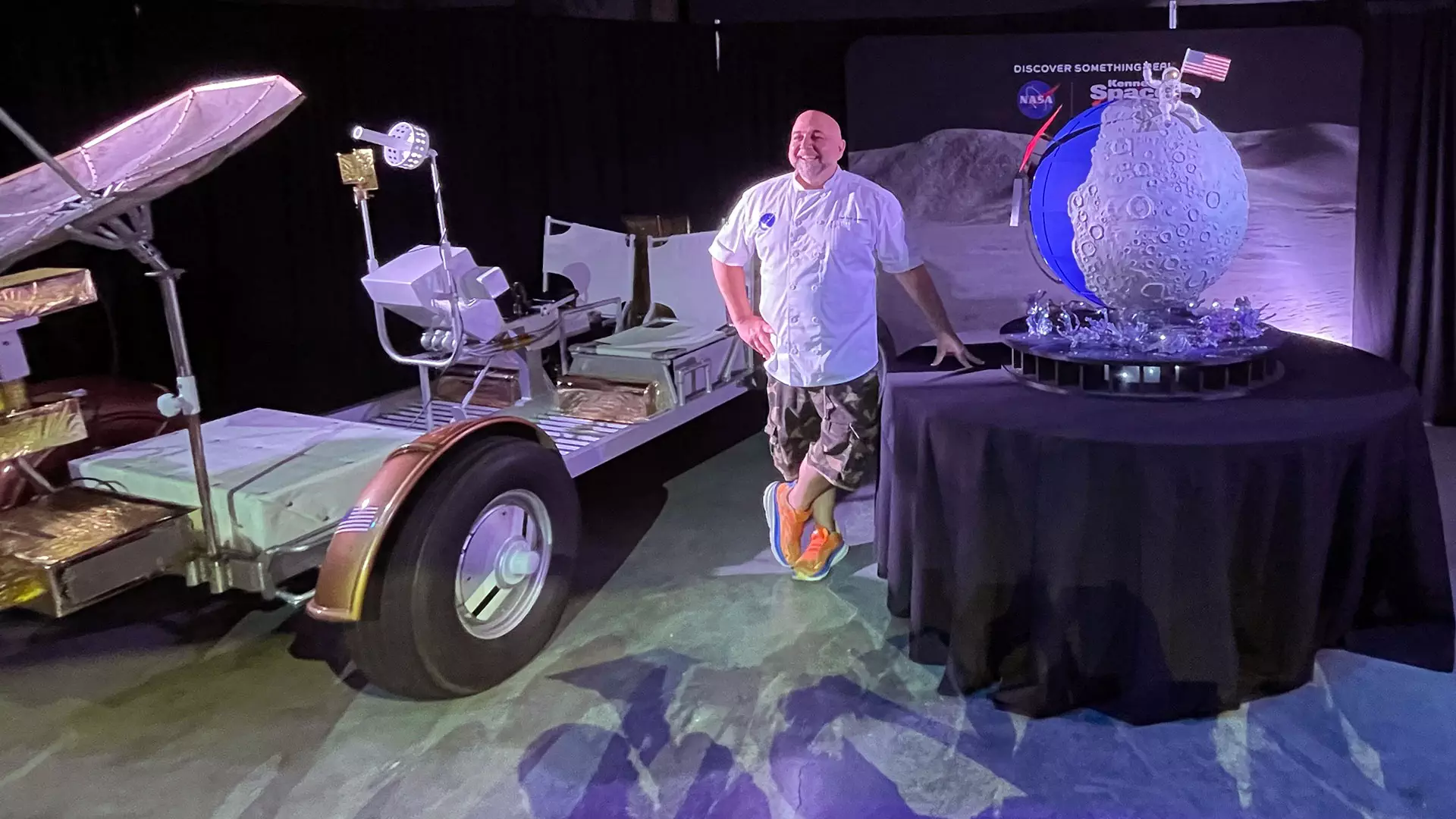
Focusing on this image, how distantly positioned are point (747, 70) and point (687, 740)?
407cm

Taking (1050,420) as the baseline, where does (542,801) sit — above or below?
below

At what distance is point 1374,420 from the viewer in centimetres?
218

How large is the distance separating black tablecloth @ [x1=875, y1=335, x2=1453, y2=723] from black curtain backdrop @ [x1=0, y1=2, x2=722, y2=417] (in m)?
2.68

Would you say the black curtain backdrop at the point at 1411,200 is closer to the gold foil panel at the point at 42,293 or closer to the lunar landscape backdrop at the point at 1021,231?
the lunar landscape backdrop at the point at 1021,231

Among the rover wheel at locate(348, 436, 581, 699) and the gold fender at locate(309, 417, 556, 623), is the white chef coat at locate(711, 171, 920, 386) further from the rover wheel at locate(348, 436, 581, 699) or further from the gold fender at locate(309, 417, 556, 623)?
the gold fender at locate(309, 417, 556, 623)

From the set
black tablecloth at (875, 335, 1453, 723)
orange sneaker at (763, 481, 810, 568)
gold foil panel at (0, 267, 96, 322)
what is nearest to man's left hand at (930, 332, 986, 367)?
black tablecloth at (875, 335, 1453, 723)

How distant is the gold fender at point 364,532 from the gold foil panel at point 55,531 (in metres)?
0.39

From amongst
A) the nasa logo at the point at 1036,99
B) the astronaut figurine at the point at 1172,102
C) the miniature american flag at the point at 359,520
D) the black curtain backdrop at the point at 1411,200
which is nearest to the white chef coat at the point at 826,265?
the astronaut figurine at the point at 1172,102

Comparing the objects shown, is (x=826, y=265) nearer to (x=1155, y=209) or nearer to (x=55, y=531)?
(x=1155, y=209)

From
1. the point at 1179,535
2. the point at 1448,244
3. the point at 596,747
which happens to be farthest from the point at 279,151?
the point at 1448,244

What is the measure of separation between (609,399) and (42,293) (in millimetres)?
1700

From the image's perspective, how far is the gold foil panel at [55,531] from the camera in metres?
2.18

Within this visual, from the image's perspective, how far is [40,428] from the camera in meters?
2.38

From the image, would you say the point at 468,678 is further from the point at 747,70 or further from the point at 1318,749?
the point at 747,70
